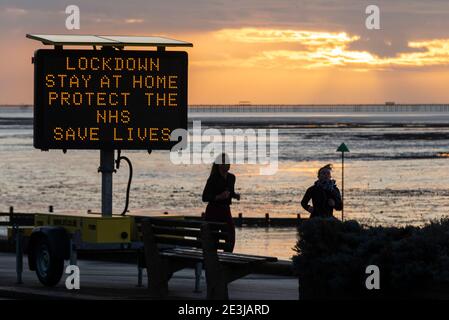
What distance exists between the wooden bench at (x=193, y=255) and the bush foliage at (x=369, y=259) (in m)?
0.91

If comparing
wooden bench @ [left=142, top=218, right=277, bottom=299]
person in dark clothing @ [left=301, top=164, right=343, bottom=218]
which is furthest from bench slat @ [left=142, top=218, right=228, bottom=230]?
person in dark clothing @ [left=301, top=164, right=343, bottom=218]

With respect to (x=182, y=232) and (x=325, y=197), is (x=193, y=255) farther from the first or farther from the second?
(x=325, y=197)

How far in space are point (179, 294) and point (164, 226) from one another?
907mm

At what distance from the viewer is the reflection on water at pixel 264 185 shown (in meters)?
53.8

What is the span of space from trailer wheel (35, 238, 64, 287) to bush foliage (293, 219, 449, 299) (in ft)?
12.8

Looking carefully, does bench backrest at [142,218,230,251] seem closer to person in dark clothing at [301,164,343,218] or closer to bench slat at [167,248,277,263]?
bench slat at [167,248,277,263]

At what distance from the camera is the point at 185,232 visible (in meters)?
15.7

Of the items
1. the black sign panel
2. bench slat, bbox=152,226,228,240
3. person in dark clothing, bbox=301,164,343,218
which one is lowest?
bench slat, bbox=152,226,228,240

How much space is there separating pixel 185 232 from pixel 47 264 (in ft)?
8.24

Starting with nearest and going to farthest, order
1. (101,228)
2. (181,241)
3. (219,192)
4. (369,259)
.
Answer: (369,259)
(181,241)
(101,228)
(219,192)

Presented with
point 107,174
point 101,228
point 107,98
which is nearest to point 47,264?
point 101,228

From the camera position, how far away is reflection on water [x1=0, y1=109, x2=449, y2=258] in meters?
53.8

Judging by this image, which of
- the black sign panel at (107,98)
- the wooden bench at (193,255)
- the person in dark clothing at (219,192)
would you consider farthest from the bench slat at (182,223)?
the person in dark clothing at (219,192)

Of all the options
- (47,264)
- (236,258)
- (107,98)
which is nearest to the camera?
(236,258)
